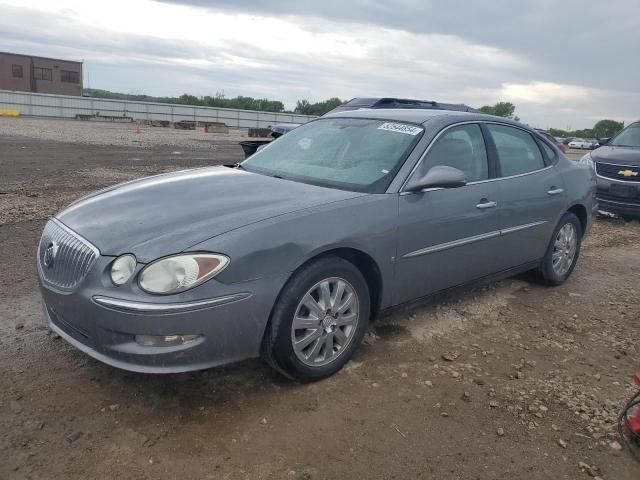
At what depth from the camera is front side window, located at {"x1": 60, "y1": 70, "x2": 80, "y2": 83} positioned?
66.3 m

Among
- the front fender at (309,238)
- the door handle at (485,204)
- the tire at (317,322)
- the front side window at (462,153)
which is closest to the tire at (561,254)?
the door handle at (485,204)

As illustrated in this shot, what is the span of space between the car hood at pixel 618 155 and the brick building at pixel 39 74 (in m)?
68.3

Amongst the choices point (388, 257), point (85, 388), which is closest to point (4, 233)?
point (85, 388)

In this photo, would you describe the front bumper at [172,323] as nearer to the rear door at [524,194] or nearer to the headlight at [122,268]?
the headlight at [122,268]

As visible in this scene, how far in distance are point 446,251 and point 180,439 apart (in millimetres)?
2185

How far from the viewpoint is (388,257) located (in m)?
3.50

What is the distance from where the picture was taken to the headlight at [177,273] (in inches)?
106

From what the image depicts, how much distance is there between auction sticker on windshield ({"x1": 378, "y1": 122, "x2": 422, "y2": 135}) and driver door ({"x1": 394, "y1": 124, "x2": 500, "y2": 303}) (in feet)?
0.54

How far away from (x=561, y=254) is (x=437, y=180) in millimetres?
2401

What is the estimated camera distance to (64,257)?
299cm

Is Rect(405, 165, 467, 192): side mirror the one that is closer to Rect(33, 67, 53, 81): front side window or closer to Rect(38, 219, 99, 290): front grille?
Rect(38, 219, 99, 290): front grille

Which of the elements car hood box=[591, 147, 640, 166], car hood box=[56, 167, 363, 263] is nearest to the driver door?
car hood box=[56, 167, 363, 263]

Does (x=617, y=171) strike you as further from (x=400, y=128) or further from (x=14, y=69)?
(x=14, y=69)

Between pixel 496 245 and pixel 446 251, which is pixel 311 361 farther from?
pixel 496 245
